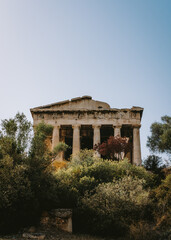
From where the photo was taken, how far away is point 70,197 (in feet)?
53.0

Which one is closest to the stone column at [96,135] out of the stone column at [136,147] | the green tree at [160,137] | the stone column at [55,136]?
the stone column at [136,147]

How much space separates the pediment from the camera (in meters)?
33.1

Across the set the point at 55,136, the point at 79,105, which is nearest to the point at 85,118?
the point at 79,105

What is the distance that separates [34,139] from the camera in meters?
17.9

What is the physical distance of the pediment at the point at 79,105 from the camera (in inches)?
1303

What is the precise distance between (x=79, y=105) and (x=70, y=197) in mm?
18341

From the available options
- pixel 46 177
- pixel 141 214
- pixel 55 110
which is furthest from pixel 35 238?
pixel 55 110

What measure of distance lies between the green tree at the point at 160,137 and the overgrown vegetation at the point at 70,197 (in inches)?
768

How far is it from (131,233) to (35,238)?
15.0ft

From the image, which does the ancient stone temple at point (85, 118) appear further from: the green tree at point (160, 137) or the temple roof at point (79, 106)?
the green tree at point (160, 137)

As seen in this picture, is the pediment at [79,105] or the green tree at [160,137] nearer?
the pediment at [79,105]

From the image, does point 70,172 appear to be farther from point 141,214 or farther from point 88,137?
point 88,137

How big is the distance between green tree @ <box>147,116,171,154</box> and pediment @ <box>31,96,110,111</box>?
29.4 ft

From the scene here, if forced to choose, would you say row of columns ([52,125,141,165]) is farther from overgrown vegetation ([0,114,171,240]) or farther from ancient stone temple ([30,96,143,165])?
overgrown vegetation ([0,114,171,240])
